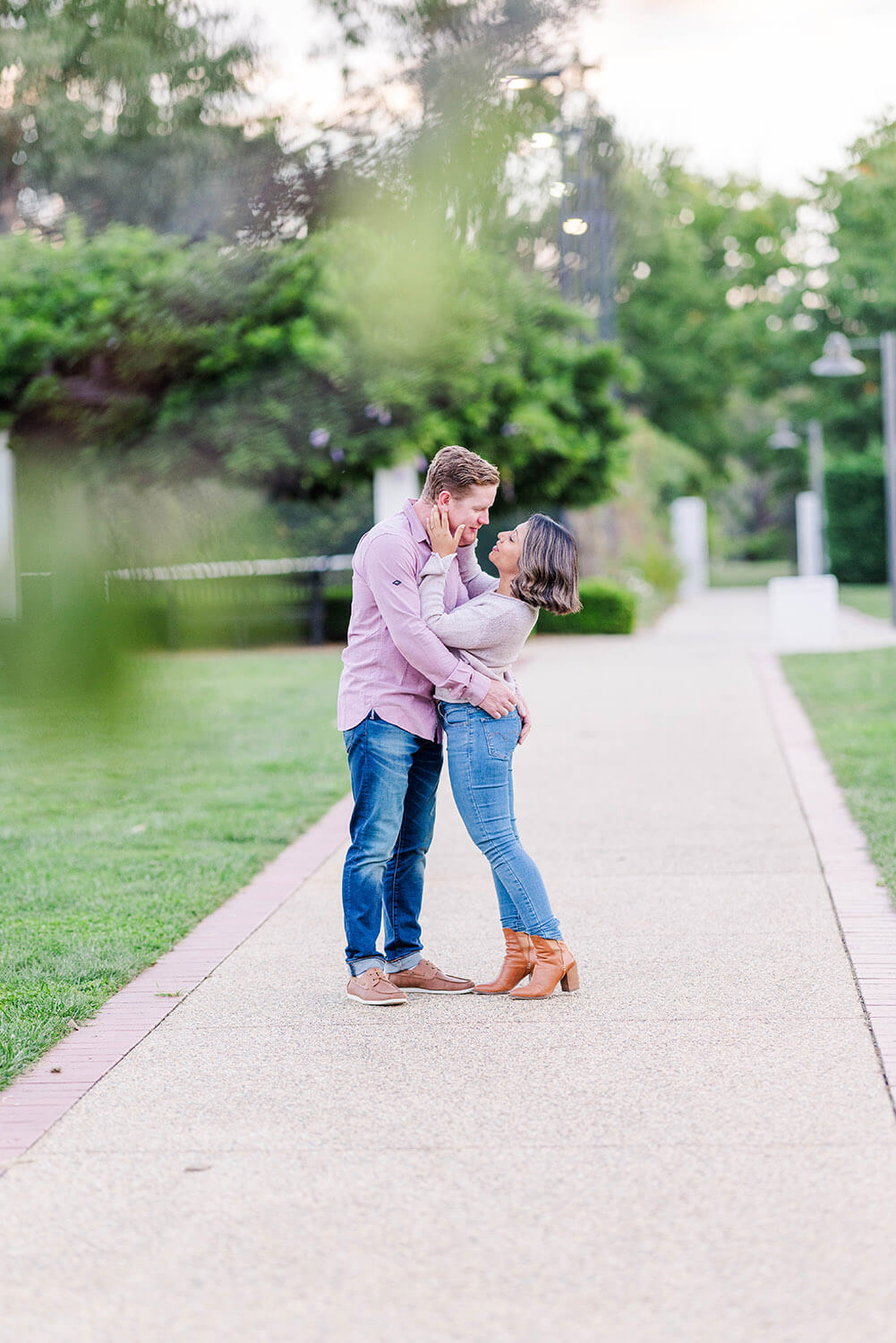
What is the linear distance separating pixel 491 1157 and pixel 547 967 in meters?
1.30

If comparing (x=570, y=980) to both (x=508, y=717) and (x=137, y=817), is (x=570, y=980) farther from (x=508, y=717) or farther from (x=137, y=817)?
(x=137, y=817)

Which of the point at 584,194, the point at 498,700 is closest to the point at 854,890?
the point at 498,700

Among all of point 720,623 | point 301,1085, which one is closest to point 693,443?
point 720,623

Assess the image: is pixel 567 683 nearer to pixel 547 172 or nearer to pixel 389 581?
pixel 389 581

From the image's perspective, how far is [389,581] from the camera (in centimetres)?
439

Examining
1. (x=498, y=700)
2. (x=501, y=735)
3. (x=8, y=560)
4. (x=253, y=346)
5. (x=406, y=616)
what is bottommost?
(x=501, y=735)

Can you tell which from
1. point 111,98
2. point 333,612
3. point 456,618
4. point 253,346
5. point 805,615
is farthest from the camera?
point 805,615

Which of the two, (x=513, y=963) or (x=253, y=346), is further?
(x=513, y=963)

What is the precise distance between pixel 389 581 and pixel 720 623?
2099 cm

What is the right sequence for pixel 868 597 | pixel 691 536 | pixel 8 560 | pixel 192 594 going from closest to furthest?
pixel 8 560 < pixel 192 594 < pixel 868 597 < pixel 691 536

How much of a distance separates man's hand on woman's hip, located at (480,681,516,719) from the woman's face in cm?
36

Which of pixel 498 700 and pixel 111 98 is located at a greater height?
pixel 111 98

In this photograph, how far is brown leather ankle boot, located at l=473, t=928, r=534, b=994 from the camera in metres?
4.68

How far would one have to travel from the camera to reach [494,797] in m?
4.59
